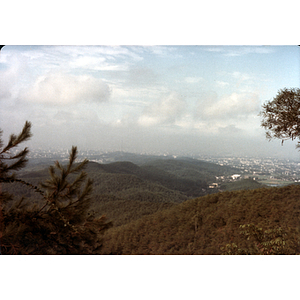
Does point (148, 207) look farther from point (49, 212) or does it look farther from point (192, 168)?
point (49, 212)

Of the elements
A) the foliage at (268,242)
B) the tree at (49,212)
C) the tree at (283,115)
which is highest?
the tree at (283,115)

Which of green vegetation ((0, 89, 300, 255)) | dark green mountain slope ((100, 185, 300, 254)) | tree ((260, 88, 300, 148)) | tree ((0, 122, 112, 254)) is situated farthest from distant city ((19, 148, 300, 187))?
tree ((0, 122, 112, 254))

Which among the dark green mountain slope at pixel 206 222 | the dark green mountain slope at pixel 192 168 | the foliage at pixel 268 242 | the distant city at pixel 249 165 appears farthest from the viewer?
the dark green mountain slope at pixel 192 168

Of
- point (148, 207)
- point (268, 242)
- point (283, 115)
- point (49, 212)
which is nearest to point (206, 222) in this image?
point (268, 242)

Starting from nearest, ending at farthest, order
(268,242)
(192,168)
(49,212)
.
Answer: (49,212) → (268,242) → (192,168)

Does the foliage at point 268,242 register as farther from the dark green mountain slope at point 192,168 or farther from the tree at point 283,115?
the tree at point 283,115

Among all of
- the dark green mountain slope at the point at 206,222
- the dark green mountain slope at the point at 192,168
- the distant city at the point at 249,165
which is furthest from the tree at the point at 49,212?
the dark green mountain slope at the point at 192,168
